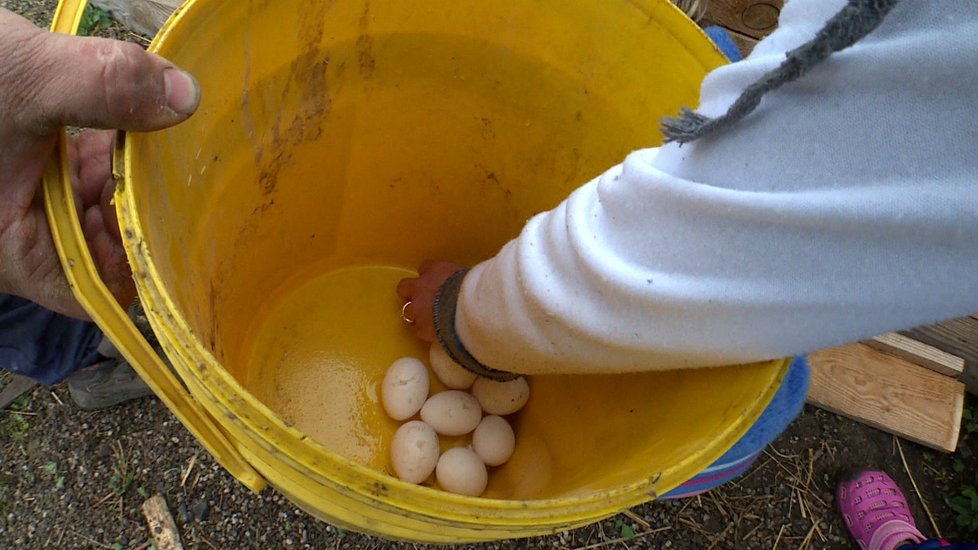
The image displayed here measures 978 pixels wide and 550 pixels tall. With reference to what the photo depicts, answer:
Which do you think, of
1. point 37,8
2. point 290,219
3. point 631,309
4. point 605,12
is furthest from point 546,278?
point 37,8

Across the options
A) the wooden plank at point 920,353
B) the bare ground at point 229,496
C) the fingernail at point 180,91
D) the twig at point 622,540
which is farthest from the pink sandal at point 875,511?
the fingernail at point 180,91

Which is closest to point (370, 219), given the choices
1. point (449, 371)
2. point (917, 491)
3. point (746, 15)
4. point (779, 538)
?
point (449, 371)

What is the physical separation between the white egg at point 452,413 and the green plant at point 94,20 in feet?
4.00

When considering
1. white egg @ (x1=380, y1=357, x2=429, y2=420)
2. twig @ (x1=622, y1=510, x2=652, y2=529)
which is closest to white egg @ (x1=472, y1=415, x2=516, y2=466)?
white egg @ (x1=380, y1=357, x2=429, y2=420)

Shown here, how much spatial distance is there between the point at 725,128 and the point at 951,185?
0.52ft

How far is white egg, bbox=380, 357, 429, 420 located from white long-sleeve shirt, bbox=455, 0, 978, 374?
538 mm

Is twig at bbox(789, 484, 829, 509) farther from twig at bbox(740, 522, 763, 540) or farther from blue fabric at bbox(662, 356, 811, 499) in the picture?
blue fabric at bbox(662, 356, 811, 499)

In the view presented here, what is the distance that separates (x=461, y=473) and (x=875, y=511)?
838mm

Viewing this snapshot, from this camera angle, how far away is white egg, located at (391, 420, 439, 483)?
3.56 ft

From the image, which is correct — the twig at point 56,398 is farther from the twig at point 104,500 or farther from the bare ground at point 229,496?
the twig at point 104,500

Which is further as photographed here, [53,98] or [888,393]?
[888,393]

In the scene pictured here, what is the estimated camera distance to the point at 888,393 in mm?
1397

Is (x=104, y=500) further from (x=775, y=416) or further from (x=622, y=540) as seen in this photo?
(x=775, y=416)

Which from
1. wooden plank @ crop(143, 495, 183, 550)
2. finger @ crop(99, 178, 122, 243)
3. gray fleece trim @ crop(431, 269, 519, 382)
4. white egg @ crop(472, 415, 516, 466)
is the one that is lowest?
wooden plank @ crop(143, 495, 183, 550)
